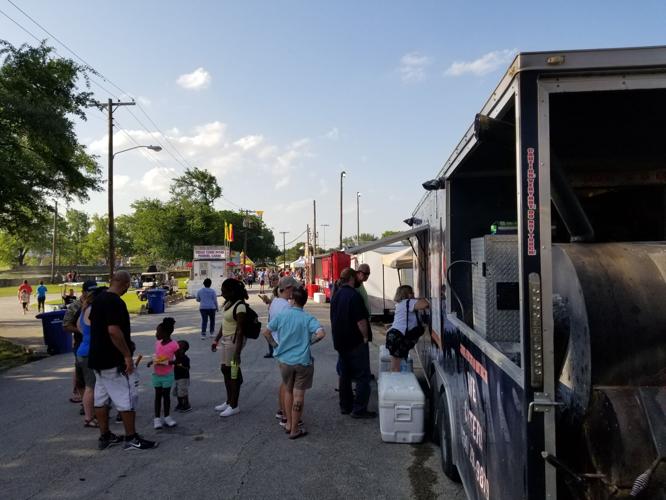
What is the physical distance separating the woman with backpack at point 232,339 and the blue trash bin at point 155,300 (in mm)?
16722

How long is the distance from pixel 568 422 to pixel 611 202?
10.1 feet

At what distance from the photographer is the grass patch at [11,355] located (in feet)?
35.4

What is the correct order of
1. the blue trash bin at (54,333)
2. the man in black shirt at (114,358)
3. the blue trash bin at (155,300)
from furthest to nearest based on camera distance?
the blue trash bin at (155,300) < the blue trash bin at (54,333) < the man in black shirt at (114,358)

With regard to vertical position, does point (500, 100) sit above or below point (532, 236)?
above

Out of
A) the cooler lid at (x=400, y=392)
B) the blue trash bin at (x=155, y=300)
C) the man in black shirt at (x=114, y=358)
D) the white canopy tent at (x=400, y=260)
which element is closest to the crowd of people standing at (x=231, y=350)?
the man in black shirt at (x=114, y=358)

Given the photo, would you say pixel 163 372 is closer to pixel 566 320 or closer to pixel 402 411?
pixel 402 411

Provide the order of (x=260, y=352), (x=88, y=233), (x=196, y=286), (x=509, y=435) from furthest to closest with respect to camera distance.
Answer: (x=88, y=233) < (x=196, y=286) < (x=260, y=352) < (x=509, y=435)

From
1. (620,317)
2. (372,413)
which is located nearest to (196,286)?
(372,413)

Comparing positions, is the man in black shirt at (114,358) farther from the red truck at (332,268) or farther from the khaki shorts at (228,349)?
the red truck at (332,268)

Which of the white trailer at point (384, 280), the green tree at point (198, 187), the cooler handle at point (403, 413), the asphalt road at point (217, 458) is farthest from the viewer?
the green tree at point (198, 187)

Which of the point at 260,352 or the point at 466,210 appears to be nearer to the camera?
the point at 466,210

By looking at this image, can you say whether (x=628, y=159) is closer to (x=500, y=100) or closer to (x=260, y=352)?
(x=500, y=100)

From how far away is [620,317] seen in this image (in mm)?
2209

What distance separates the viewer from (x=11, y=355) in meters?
11.8
